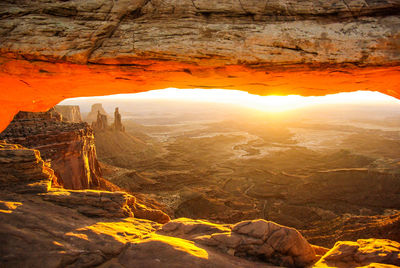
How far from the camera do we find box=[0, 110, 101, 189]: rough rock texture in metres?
13.2

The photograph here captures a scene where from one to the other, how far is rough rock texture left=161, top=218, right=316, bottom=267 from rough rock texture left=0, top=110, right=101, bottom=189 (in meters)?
12.0

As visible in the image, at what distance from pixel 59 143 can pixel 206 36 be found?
47.8ft

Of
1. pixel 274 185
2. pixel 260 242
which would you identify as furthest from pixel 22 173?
pixel 274 185

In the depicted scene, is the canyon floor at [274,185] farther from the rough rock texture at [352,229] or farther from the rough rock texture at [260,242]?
the rough rock texture at [260,242]

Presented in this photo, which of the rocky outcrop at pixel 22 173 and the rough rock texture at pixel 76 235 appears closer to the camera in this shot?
the rough rock texture at pixel 76 235

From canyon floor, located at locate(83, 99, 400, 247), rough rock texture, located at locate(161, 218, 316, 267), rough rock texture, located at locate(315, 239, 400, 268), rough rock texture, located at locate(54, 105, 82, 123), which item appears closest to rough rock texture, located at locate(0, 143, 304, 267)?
rough rock texture, located at locate(161, 218, 316, 267)

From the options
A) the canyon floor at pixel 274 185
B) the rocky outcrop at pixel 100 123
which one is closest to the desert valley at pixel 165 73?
the canyon floor at pixel 274 185

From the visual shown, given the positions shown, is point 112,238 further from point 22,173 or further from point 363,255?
point 363,255

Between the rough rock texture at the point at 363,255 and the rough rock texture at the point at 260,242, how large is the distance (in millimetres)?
481

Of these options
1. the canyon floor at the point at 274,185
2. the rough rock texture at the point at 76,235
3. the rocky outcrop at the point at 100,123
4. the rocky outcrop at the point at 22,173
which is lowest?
the canyon floor at the point at 274,185

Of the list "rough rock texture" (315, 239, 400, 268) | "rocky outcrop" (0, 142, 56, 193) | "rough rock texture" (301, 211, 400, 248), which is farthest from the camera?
"rough rock texture" (301, 211, 400, 248)

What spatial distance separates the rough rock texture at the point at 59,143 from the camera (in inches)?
520

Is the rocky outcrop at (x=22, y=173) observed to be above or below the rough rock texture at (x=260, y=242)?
above

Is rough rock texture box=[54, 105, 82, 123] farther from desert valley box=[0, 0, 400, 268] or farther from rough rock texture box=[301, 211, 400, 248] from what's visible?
rough rock texture box=[301, 211, 400, 248]
